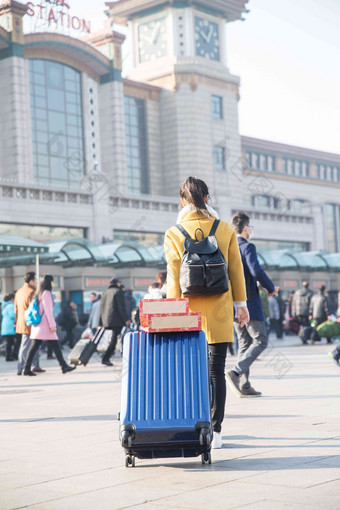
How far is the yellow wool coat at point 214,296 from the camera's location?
19.4 feet

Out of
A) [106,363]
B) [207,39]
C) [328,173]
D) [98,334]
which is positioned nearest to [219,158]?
[207,39]

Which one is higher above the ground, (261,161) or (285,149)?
(285,149)

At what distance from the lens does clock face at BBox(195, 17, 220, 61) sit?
6328 centimetres

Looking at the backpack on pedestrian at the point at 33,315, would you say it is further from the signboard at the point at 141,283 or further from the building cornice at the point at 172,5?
the building cornice at the point at 172,5

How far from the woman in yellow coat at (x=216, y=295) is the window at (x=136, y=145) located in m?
52.5

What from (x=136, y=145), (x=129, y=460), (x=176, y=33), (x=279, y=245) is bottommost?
(x=129, y=460)

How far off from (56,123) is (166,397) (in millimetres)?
45401

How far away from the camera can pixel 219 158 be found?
61.0 meters

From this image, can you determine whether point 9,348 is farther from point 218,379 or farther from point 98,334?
point 218,379

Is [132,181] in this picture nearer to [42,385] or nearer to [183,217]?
[42,385]

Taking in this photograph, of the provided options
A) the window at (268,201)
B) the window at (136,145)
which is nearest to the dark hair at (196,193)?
the window at (136,145)

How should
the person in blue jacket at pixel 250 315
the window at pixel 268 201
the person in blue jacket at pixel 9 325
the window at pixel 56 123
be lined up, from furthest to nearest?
the window at pixel 268 201, the window at pixel 56 123, the person in blue jacket at pixel 9 325, the person in blue jacket at pixel 250 315

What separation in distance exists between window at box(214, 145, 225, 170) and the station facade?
0.29 ft

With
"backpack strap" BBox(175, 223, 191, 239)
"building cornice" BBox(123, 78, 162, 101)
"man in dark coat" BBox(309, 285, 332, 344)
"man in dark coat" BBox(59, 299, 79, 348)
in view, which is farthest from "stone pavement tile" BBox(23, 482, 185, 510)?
"building cornice" BBox(123, 78, 162, 101)
